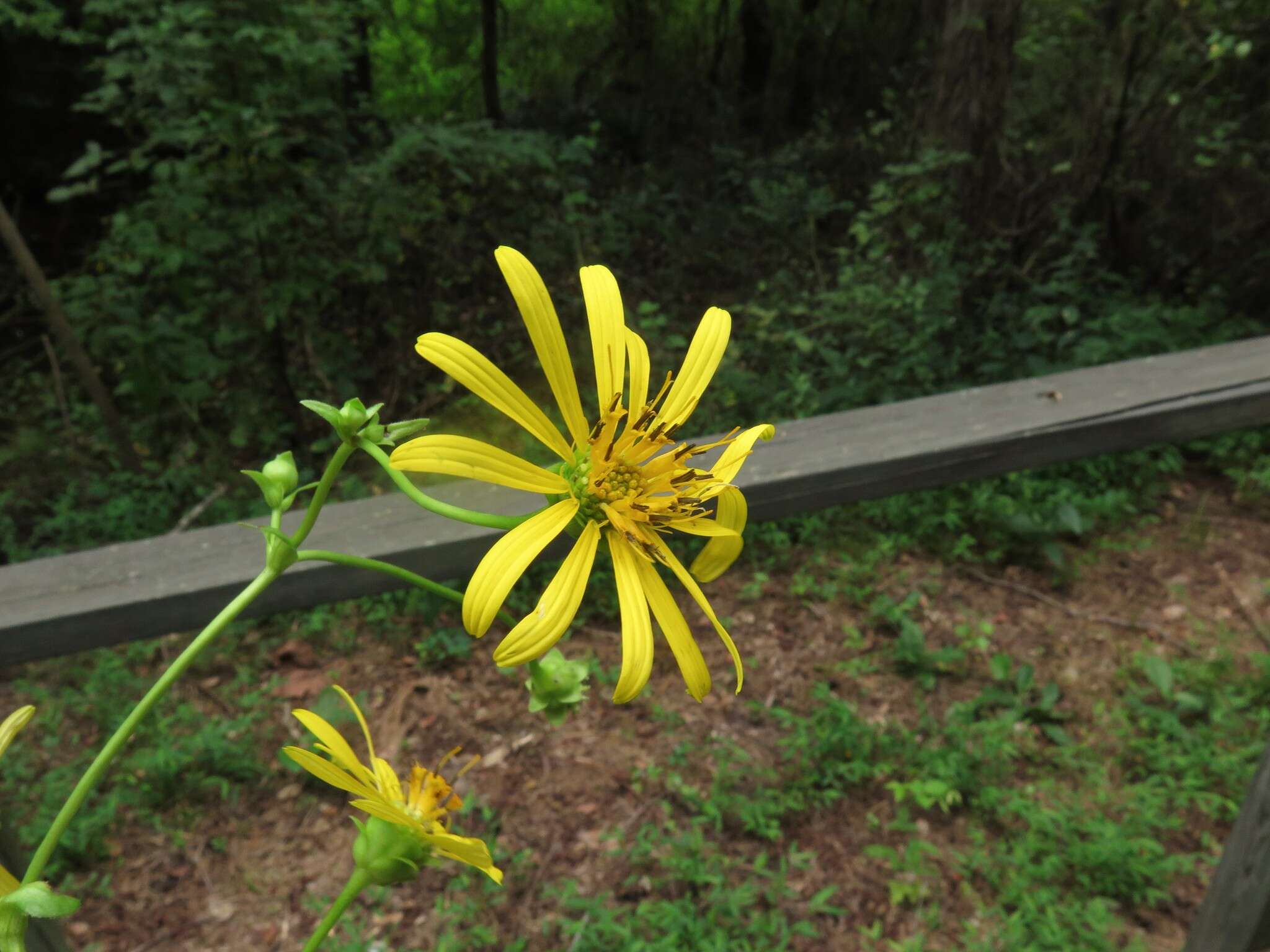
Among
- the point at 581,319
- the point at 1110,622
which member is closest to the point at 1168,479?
the point at 1110,622

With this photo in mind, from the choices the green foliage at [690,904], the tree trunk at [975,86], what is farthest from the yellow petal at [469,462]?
the tree trunk at [975,86]

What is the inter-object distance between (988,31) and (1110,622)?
7.79 ft

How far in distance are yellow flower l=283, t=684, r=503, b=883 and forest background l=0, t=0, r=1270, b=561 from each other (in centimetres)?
218

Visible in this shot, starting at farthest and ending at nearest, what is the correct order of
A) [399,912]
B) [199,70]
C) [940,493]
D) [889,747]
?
[940,493] → [199,70] → [889,747] → [399,912]

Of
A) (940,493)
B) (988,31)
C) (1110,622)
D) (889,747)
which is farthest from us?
(988,31)

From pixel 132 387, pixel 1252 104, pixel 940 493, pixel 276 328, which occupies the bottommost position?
pixel 940 493

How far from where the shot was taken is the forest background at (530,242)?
275cm

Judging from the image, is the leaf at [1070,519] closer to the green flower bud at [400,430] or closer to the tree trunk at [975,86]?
the tree trunk at [975,86]

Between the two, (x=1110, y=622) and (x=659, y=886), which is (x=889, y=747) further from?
(x=1110, y=622)

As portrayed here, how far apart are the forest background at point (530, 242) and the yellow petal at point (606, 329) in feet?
7.27

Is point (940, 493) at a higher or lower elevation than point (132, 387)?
lower

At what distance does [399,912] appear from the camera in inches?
72.3

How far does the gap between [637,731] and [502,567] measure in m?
1.88

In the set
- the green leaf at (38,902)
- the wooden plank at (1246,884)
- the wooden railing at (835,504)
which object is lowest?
the wooden plank at (1246,884)
